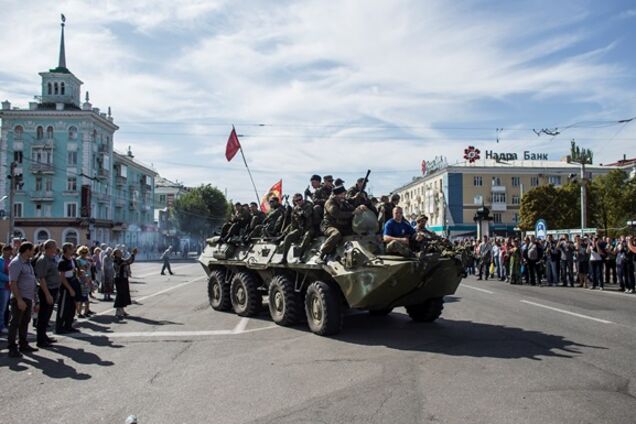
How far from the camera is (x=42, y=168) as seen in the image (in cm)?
5744

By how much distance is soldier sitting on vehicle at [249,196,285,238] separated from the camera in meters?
12.2

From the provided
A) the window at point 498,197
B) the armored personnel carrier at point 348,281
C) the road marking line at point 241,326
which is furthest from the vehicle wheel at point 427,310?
the window at point 498,197

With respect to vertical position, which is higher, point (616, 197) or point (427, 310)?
point (616, 197)

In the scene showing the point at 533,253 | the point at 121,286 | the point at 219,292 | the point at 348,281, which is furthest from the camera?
the point at 533,253

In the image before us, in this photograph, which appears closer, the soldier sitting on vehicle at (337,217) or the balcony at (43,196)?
the soldier sitting on vehicle at (337,217)

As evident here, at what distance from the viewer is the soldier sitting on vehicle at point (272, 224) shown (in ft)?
40.1

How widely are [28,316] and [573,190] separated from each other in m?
49.0

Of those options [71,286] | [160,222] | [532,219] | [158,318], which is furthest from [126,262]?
[160,222]

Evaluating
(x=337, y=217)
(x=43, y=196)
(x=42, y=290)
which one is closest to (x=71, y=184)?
(x=43, y=196)

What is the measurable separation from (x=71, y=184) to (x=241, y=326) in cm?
5260

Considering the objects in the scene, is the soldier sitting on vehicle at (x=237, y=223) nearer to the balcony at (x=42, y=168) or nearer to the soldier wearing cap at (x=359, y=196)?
the soldier wearing cap at (x=359, y=196)

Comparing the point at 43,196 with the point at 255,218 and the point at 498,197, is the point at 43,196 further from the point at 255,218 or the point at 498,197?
the point at 255,218

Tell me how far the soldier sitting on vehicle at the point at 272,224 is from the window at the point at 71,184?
50451 mm

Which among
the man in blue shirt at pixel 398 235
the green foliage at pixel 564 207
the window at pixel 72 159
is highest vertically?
the window at pixel 72 159
